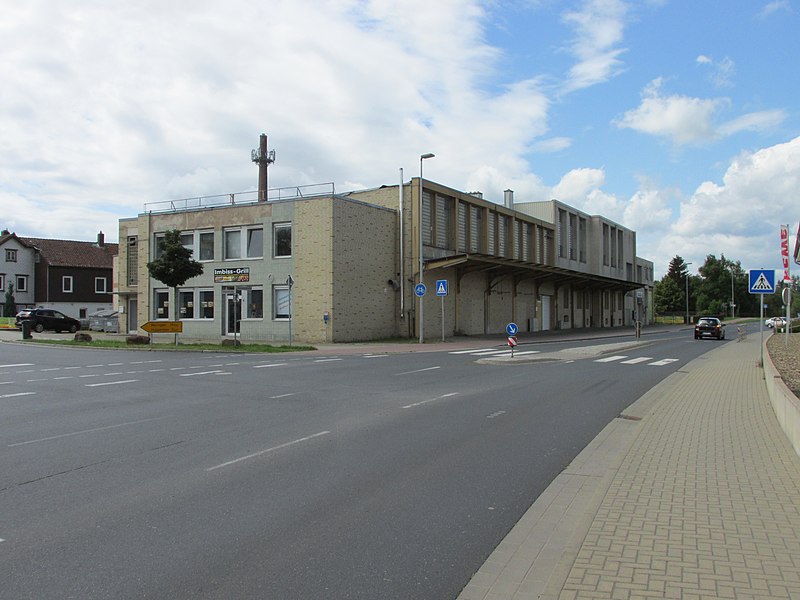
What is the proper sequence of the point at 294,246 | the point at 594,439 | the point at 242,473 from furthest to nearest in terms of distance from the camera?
the point at 294,246 → the point at 594,439 → the point at 242,473

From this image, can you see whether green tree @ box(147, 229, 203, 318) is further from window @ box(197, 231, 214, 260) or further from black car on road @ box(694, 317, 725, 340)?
black car on road @ box(694, 317, 725, 340)

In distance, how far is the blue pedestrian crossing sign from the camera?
1900 cm

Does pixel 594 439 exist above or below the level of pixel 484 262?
below

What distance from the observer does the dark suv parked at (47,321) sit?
44031mm

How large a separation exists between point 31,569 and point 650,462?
5.87 metres

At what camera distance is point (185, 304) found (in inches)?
1474

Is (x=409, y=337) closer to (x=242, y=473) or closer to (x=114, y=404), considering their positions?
(x=114, y=404)

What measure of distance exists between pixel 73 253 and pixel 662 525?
7259 cm

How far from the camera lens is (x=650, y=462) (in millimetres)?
6961

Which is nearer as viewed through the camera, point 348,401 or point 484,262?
point 348,401

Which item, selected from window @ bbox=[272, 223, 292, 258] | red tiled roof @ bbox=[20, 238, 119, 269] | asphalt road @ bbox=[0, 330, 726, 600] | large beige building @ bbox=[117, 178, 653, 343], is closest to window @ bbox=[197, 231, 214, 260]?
large beige building @ bbox=[117, 178, 653, 343]

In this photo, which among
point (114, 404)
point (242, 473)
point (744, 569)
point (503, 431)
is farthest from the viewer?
point (114, 404)

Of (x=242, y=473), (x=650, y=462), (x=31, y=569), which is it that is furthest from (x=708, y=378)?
(x=31, y=569)

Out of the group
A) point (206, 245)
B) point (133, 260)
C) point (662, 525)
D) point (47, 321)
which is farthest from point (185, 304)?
point (662, 525)
